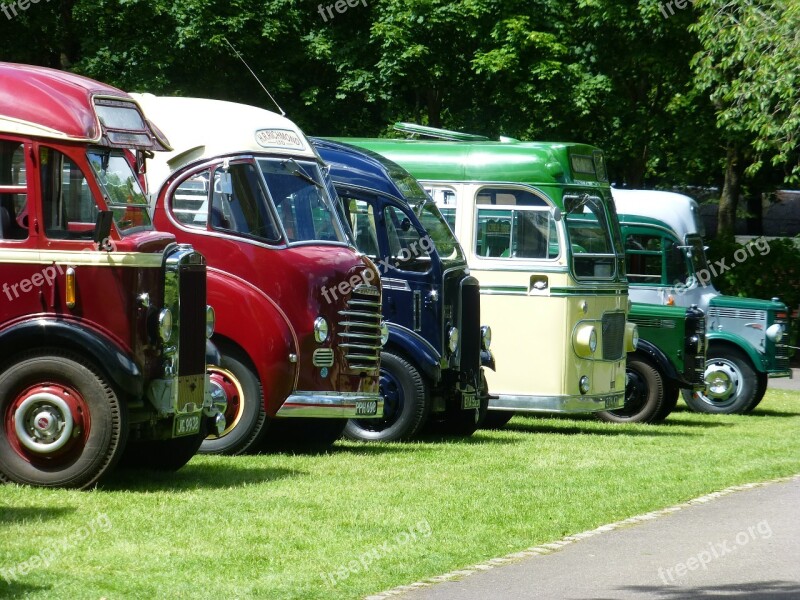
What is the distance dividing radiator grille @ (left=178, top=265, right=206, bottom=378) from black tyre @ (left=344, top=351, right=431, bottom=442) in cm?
370

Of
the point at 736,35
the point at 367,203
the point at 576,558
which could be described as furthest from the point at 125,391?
the point at 736,35

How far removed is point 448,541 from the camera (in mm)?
9289

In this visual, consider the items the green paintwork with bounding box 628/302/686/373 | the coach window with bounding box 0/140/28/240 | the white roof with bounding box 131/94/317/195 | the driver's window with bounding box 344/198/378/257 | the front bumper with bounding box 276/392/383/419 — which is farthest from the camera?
the green paintwork with bounding box 628/302/686/373

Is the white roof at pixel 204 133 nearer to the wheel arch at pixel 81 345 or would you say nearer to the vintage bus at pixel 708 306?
the wheel arch at pixel 81 345

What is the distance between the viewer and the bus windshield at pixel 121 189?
35.9 feet

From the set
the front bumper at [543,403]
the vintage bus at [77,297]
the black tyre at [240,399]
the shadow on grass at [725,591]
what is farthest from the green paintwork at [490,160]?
the shadow on grass at [725,591]

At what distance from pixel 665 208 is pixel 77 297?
41.2 ft

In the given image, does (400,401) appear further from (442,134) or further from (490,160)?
(442,134)

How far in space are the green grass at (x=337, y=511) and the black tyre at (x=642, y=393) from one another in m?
2.78

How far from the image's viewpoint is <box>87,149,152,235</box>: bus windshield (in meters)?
10.9

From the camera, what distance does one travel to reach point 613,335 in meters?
17.5

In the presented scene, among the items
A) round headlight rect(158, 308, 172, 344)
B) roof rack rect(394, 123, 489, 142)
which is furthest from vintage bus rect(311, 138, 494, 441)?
round headlight rect(158, 308, 172, 344)

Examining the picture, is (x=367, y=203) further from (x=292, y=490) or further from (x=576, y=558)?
(x=576, y=558)

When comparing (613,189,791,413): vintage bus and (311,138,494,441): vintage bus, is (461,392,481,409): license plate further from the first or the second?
(613,189,791,413): vintage bus
